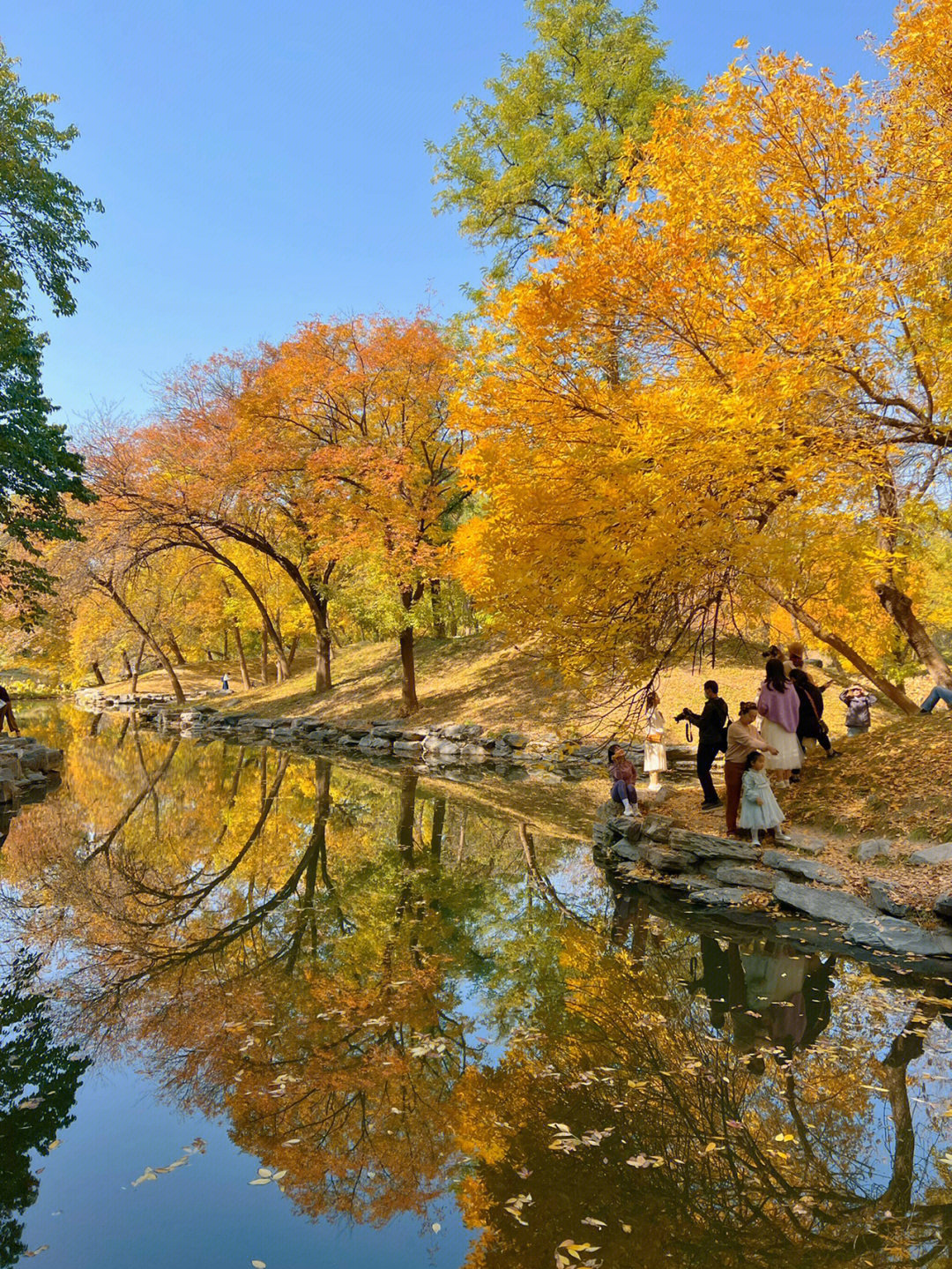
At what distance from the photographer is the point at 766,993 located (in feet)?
19.6

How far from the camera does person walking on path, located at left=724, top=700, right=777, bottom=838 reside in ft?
30.7

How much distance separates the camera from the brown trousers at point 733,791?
31.1 ft

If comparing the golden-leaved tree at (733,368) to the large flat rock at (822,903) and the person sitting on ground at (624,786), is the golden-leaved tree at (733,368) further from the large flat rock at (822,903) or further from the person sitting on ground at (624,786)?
the large flat rock at (822,903)

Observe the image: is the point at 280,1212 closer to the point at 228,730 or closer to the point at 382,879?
the point at 382,879

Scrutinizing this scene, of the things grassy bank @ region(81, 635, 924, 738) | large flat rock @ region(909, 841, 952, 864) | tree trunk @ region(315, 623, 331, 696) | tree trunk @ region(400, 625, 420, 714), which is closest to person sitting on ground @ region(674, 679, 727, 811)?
large flat rock @ region(909, 841, 952, 864)

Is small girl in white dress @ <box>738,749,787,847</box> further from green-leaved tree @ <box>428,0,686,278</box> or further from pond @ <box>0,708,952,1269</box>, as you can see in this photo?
green-leaved tree @ <box>428,0,686,278</box>

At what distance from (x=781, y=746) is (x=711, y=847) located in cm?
198

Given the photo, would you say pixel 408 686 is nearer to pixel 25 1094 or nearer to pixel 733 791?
pixel 733 791

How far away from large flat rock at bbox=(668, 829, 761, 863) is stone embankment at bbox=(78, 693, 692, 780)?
4306mm

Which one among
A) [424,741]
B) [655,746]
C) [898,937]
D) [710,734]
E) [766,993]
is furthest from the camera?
[424,741]

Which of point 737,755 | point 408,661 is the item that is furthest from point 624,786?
point 408,661

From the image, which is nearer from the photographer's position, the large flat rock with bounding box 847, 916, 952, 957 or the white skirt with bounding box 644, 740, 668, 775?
the large flat rock with bounding box 847, 916, 952, 957

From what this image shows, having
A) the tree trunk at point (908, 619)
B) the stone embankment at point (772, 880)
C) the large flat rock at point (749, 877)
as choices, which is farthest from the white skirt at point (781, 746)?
the tree trunk at point (908, 619)

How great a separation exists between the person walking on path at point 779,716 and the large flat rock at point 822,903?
7.92 feet
